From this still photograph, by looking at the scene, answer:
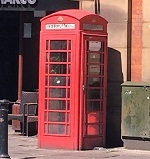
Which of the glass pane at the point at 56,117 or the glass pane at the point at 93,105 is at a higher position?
the glass pane at the point at 93,105

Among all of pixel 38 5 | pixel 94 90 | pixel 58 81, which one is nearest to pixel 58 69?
pixel 58 81

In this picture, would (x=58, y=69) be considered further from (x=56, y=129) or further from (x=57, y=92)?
(x=56, y=129)

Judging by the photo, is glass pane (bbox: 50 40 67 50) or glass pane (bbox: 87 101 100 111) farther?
glass pane (bbox: 87 101 100 111)

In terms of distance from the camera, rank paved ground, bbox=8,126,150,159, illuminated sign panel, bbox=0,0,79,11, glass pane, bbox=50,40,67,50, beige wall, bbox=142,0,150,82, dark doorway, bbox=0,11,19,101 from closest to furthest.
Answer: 1. paved ground, bbox=8,126,150,159
2. glass pane, bbox=50,40,67,50
3. beige wall, bbox=142,0,150,82
4. illuminated sign panel, bbox=0,0,79,11
5. dark doorway, bbox=0,11,19,101

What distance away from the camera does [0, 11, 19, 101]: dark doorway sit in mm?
17641

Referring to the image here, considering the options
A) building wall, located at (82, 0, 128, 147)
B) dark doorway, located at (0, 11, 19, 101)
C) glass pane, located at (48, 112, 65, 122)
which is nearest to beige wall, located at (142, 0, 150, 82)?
building wall, located at (82, 0, 128, 147)

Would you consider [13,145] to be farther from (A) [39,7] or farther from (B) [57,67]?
(A) [39,7]

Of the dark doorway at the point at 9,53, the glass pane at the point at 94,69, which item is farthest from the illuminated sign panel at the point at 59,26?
the dark doorway at the point at 9,53

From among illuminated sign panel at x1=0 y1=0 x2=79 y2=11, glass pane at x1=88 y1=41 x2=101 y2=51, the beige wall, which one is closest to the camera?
glass pane at x1=88 y1=41 x2=101 y2=51

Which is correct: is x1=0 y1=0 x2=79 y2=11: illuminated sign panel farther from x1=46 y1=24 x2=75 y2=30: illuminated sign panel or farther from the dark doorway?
x1=46 y1=24 x2=75 y2=30: illuminated sign panel

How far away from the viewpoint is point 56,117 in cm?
1394

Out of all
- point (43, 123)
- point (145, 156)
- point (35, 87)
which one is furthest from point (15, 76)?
point (145, 156)

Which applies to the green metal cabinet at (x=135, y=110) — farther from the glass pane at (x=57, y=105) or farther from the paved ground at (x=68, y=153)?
the glass pane at (x=57, y=105)

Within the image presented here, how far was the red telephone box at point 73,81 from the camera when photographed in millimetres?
13680
